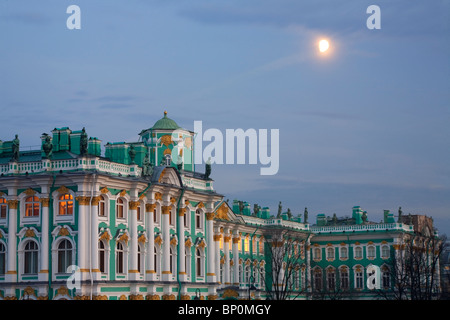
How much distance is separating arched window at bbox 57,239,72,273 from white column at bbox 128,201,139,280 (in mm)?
6217

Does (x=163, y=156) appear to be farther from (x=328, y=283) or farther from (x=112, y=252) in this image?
(x=328, y=283)

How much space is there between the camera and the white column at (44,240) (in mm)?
65500

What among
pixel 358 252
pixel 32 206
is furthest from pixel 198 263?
pixel 358 252

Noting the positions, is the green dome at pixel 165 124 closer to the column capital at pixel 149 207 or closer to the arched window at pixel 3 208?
the column capital at pixel 149 207

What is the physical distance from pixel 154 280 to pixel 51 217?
1129cm

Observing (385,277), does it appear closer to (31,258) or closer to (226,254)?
(226,254)

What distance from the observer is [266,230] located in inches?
4328

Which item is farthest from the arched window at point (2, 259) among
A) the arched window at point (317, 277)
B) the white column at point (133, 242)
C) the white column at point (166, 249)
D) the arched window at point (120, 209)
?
the arched window at point (317, 277)

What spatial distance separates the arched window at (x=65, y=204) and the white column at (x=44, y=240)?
3.31ft

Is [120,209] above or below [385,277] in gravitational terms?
above

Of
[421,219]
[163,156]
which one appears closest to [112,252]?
[163,156]

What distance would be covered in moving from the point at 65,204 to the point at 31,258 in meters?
5.23

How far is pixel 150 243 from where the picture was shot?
72.8m

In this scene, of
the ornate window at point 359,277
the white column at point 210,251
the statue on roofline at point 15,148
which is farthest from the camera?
the ornate window at point 359,277
